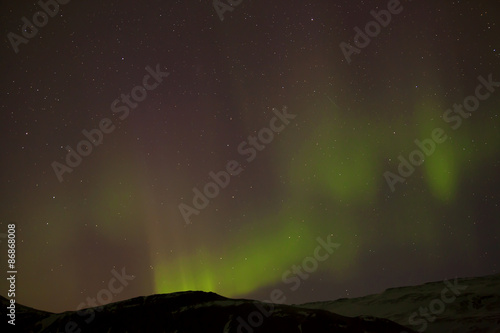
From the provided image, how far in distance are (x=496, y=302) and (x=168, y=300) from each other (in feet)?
34.7

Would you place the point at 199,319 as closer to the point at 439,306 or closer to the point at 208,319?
the point at 208,319

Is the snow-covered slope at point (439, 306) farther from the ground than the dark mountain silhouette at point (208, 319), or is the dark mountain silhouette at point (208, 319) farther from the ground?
the dark mountain silhouette at point (208, 319)

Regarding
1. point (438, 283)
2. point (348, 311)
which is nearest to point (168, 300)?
Result: point (348, 311)

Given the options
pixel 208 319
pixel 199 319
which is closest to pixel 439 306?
pixel 208 319

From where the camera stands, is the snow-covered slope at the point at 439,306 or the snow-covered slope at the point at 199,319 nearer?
the snow-covered slope at the point at 199,319

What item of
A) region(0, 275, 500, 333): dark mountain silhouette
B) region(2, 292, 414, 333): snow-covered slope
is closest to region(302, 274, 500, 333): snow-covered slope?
region(0, 275, 500, 333): dark mountain silhouette

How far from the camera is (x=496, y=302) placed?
39.8 feet

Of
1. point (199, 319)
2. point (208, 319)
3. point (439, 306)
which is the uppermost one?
point (199, 319)

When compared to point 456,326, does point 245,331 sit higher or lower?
higher

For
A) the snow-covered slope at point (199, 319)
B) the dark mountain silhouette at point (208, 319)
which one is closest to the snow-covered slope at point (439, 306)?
the dark mountain silhouette at point (208, 319)

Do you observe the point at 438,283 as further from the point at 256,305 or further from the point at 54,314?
the point at 54,314

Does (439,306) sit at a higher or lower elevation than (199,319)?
lower

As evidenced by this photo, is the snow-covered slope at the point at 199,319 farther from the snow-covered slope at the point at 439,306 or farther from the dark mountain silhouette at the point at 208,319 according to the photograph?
the snow-covered slope at the point at 439,306

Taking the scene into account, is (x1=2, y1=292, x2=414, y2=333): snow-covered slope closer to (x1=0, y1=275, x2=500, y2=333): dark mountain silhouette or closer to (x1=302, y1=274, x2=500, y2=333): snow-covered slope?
(x1=0, y1=275, x2=500, y2=333): dark mountain silhouette
